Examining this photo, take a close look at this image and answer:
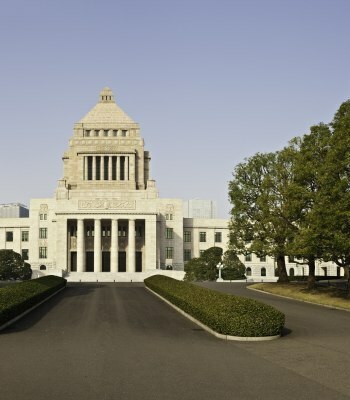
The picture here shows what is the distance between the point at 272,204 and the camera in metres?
54.3

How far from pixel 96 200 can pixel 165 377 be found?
87085mm

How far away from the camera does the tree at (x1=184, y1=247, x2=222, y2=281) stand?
9131 cm

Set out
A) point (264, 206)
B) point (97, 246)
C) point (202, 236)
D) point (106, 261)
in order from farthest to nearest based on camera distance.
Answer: point (202, 236) < point (106, 261) < point (97, 246) < point (264, 206)

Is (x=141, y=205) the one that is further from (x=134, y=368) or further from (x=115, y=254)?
(x=134, y=368)

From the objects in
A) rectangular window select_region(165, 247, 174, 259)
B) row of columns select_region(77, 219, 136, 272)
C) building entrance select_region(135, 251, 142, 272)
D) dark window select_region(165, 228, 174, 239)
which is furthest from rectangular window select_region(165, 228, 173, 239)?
row of columns select_region(77, 219, 136, 272)

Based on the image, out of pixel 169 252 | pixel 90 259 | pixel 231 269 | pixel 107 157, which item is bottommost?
pixel 231 269

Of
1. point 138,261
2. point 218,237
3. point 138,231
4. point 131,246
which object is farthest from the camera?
point 218,237

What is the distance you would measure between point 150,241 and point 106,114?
35664 millimetres

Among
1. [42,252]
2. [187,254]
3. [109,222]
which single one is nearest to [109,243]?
[109,222]

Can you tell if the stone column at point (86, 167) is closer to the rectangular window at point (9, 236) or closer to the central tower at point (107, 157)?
the central tower at point (107, 157)

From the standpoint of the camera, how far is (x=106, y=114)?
121062mm

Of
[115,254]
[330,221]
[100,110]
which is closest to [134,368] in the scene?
[330,221]

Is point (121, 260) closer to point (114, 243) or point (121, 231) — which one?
point (121, 231)

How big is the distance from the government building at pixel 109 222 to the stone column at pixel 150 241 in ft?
0.64
